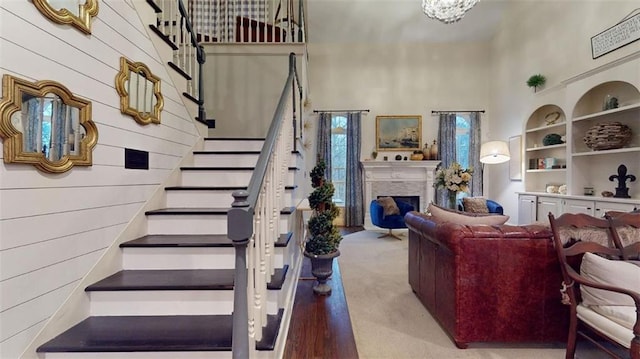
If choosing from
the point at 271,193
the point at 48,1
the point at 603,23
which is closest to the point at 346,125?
the point at 603,23

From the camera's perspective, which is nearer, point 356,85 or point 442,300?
point 442,300

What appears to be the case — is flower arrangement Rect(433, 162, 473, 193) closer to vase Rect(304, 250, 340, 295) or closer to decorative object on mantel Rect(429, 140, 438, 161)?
vase Rect(304, 250, 340, 295)

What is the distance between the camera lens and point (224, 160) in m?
3.08

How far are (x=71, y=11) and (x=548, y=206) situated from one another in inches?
255

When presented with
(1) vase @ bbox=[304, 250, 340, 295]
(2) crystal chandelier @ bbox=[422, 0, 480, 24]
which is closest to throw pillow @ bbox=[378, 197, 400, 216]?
(1) vase @ bbox=[304, 250, 340, 295]

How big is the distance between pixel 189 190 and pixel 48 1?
1.48 m

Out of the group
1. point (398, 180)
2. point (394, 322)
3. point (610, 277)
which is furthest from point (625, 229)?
point (398, 180)

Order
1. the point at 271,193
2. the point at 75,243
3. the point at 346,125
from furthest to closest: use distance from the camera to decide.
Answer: the point at 346,125 → the point at 271,193 → the point at 75,243

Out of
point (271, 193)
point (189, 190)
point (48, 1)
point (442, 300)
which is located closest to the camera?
point (48, 1)

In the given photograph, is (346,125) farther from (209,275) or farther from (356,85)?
(209,275)

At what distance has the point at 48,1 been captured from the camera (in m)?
1.43

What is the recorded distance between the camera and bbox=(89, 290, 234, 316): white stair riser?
1689mm

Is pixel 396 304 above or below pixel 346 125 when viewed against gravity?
below

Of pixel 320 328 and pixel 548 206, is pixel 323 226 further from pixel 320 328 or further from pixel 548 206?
pixel 548 206
